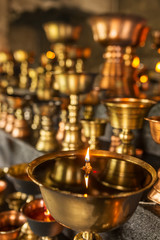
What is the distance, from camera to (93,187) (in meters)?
0.54

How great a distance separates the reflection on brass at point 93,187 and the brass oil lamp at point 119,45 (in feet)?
2.62

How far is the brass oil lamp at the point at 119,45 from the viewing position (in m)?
1.30

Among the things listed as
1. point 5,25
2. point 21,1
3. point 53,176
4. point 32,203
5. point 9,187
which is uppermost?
point 21,1

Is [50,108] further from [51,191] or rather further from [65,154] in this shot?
[51,191]

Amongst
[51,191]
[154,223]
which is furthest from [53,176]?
[154,223]

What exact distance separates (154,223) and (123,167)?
0.23m

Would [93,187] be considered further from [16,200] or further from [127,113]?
[16,200]

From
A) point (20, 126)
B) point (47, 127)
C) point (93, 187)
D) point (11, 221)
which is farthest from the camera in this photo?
point (20, 126)

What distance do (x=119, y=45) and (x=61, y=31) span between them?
0.48 m

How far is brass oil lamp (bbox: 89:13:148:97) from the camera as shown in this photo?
130 cm

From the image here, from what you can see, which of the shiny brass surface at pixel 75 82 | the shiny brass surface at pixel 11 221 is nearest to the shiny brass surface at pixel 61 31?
the shiny brass surface at pixel 75 82

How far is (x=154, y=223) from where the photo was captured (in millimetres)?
708

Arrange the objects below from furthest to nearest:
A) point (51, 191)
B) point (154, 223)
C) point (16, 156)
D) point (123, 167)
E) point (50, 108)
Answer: point (16, 156)
point (50, 108)
point (154, 223)
point (123, 167)
point (51, 191)

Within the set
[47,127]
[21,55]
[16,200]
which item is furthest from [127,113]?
[21,55]
